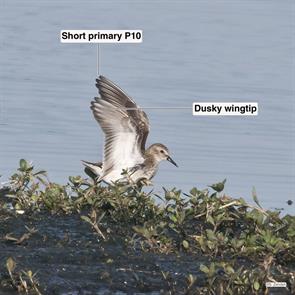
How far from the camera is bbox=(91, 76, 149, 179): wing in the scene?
45.9ft

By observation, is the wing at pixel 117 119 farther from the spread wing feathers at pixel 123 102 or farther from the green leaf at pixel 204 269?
the green leaf at pixel 204 269

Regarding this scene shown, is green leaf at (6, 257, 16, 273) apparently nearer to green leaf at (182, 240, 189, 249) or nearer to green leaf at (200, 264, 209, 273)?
green leaf at (200, 264, 209, 273)

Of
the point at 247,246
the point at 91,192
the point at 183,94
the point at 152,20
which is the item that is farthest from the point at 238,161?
the point at 152,20

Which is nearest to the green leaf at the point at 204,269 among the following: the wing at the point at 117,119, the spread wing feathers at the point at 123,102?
the wing at the point at 117,119

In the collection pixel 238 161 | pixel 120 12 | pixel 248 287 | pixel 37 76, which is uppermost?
pixel 120 12

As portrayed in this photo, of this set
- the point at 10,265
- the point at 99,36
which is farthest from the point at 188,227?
the point at 99,36

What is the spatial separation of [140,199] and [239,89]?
6975 millimetres

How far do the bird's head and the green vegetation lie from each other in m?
2.25

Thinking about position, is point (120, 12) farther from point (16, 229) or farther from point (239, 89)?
point (16, 229)

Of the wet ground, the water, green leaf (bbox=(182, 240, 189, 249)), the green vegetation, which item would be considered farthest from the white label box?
green leaf (bbox=(182, 240, 189, 249))

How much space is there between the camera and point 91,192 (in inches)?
468

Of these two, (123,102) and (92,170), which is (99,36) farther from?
(92,170)

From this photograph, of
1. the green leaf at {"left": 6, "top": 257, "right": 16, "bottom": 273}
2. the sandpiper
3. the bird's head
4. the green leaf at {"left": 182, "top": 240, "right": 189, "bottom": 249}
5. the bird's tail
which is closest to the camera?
the green leaf at {"left": 6, "top": 257, "right": 16, "bottom": 273}

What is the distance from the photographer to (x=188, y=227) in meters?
11.4
